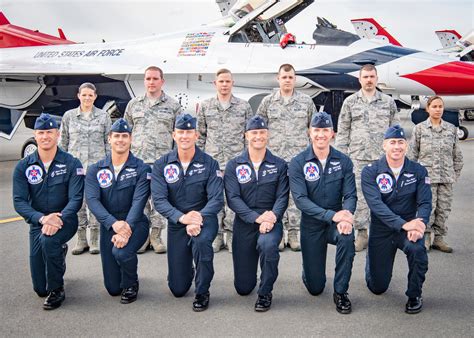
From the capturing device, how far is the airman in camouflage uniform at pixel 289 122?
4949 mm

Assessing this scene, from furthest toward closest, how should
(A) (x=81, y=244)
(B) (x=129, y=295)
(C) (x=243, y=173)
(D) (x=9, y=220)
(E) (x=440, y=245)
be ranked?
(D) (x=9, y=220) < (A) (x=81, y=244) < (E) (x=440, y=245) < (C) (x=243, y=173) < (B) (x=129, y=295)

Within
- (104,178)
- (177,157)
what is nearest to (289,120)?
(177,157)

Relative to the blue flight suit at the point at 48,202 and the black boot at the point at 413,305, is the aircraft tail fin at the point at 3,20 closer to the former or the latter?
the blue flight suit at the point at 48,202

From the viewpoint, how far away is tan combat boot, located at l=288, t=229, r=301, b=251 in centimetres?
475

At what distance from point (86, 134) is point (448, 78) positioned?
214 inches

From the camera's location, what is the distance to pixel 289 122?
5.00 m

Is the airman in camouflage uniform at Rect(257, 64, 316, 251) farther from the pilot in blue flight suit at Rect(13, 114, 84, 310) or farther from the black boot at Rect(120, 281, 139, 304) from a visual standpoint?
the pilot in blue flight suit at Rect(13, 114, 84, 310)

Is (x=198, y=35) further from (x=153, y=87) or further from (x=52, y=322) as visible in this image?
(x=52, y=322)

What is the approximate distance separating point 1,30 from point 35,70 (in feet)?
15.6

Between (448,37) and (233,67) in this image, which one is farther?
(448,37)

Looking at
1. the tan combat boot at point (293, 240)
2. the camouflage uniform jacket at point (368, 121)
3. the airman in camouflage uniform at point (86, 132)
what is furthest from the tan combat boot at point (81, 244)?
the camouflage uniform jacket at point (368, 121)

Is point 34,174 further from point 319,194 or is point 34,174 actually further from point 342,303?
point 342,303

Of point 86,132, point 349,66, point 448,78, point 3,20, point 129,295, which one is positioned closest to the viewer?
point 129,295

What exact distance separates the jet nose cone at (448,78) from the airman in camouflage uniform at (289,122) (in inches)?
120
